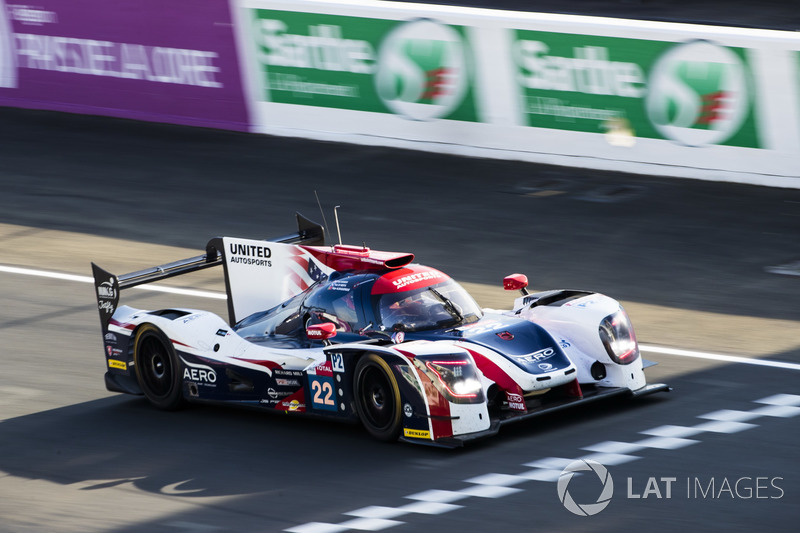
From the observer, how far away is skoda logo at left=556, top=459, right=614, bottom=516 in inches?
342

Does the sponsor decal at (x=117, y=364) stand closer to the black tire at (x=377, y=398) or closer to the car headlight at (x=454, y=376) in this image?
the black tire at (x=377, y=398)

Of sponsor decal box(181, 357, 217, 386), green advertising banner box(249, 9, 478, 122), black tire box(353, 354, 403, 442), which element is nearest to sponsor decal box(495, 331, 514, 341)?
black tire box(353, 354, 403, 442)

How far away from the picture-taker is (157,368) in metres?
11.8

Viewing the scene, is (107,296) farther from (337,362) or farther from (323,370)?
(337,362)

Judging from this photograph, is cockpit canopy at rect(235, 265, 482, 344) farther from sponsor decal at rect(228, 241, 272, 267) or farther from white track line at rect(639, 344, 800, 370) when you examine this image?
white track line at rect(639, 344, 800, 370)

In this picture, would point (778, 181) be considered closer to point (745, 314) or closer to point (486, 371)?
point (745, 314)

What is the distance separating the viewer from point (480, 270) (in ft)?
51.1

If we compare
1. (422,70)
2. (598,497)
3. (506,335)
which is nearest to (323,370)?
(506,335)

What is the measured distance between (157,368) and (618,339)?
155 inches

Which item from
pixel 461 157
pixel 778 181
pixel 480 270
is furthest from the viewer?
pixel 461 157

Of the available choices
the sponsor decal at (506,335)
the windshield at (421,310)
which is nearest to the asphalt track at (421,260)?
the sponsor decal at (506,335)

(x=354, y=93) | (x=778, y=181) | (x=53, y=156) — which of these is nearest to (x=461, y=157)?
(x=354, y=93)

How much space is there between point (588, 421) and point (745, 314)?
3971 mm

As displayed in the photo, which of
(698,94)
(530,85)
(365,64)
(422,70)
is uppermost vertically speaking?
(365,64)
